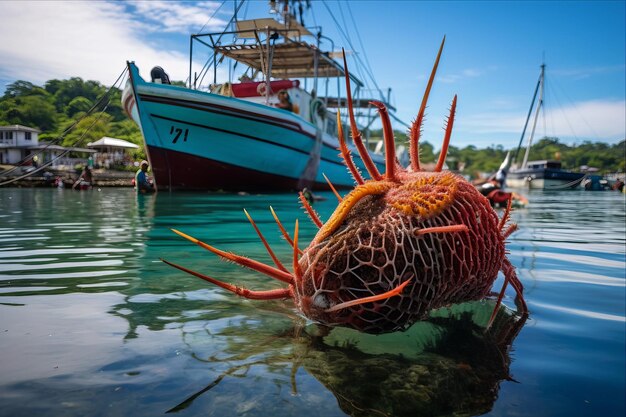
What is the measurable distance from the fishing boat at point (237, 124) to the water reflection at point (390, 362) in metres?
15.1

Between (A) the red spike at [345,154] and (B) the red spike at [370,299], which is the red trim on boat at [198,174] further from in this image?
(B) the red spike at [370,299]

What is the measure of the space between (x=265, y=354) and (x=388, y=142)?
1162 mm

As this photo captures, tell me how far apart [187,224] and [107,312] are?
522cm

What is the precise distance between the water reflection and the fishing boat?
15.1 meters

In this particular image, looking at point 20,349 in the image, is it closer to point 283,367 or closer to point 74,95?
point 283,367

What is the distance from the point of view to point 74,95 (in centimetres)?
2905

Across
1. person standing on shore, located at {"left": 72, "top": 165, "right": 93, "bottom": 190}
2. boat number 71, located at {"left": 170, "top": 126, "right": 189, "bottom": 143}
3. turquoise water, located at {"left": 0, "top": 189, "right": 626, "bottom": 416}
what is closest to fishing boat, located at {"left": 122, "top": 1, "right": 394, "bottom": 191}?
boat number 71, located at {"left": 170, "top": 126, "right": 189, "bottom": 143}

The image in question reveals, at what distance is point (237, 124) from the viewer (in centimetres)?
1720

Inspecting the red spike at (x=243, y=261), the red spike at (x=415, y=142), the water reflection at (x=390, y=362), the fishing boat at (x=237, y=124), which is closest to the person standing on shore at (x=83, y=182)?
the fishing boat at (x=237, y=124)

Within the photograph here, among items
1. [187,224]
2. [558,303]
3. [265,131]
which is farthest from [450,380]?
[265,131]

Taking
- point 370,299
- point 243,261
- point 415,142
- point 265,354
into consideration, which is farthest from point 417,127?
point 265,354

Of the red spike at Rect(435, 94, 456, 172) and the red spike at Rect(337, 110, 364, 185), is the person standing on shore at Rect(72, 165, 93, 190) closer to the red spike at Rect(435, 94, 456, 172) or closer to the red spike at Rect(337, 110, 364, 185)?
the red spike at Rect(337, 110, 364, 185)

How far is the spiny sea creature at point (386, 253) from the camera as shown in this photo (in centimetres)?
194

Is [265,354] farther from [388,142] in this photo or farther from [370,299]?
[388,142]
